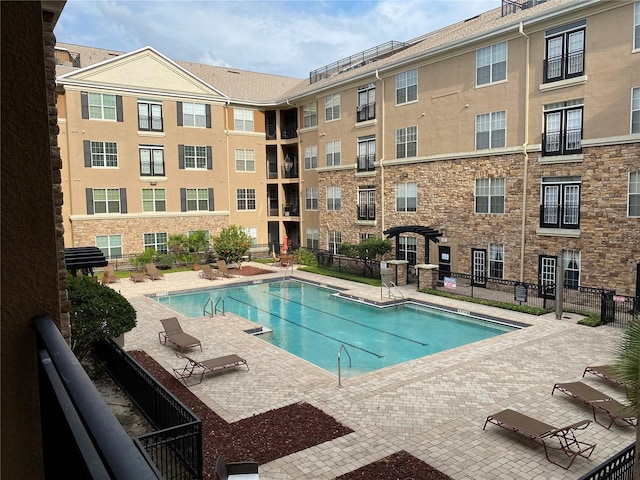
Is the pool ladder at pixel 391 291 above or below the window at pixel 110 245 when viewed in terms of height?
below

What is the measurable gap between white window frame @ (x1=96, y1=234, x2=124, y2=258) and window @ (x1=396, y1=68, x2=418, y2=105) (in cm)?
2064

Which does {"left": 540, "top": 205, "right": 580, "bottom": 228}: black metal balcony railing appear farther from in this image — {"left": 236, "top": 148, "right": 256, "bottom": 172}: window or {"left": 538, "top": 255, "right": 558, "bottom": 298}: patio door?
{"left": 236, "top": 148, "right": 256, "bottom": 172}: window

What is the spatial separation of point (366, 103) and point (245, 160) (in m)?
12.3

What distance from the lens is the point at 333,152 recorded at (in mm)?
34031

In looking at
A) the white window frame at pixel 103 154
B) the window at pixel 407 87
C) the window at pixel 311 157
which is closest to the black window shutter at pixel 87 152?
the white window frame at pixel 103 154

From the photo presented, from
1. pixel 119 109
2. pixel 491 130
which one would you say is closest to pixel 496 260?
pixel 491 130

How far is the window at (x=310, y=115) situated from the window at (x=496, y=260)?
1727cm

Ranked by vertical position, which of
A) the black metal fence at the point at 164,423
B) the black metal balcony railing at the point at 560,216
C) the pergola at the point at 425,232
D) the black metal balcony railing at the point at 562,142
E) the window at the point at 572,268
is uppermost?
the black metal balcony railing at the point at 562,142

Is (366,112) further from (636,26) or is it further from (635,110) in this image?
(635,110)

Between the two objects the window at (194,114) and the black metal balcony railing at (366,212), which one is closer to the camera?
the black metal balcony railing at (366,212)

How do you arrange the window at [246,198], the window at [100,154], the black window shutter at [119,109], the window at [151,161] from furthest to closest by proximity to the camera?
the window at [246,198], the window at [151,161], the black window shutter at [119,109], the window at [100,154]

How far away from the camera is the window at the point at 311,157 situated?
3659cm

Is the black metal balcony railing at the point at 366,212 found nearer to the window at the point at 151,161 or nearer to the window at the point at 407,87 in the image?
the window at the point at 407,87

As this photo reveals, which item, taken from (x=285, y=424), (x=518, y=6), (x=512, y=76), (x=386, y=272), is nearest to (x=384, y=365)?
(x=285, y=424)
